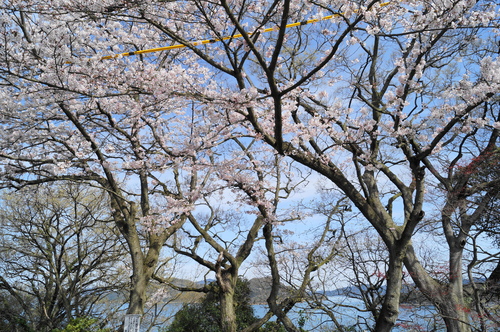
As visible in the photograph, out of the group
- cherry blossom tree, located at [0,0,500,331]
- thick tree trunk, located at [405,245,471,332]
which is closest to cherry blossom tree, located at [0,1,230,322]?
cherry blossom tree, located at [0,0,500,331]

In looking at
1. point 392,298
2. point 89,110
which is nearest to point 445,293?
point 392,298

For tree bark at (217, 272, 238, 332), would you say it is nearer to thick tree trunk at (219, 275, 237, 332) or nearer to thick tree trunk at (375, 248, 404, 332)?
thick tree trunk at (219, 275, 237, 332)

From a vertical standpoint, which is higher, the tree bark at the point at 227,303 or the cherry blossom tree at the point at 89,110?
the cherry blossom tree at the point at 89,110

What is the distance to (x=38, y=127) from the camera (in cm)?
580

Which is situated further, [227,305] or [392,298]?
[227,305]

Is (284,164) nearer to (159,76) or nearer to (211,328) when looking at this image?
(159,76)

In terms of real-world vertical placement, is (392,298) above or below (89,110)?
below

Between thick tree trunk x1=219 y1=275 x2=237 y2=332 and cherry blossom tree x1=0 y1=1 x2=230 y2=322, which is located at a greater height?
cherry blossom tree x1=0 y1=1 x2=230 y2=322

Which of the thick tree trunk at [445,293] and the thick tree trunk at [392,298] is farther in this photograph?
the thick tree trunk at [445,293]

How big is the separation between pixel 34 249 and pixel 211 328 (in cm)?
541

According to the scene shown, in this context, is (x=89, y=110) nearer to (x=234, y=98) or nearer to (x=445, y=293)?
(x=234, y=98)

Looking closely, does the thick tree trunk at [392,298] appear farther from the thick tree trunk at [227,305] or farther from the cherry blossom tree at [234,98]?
the thick tree trunk at [227,305]

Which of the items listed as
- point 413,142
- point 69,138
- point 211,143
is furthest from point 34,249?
point 413,142

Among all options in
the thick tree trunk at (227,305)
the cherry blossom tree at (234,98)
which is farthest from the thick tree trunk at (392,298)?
the thick tree trunk at (227,305)
